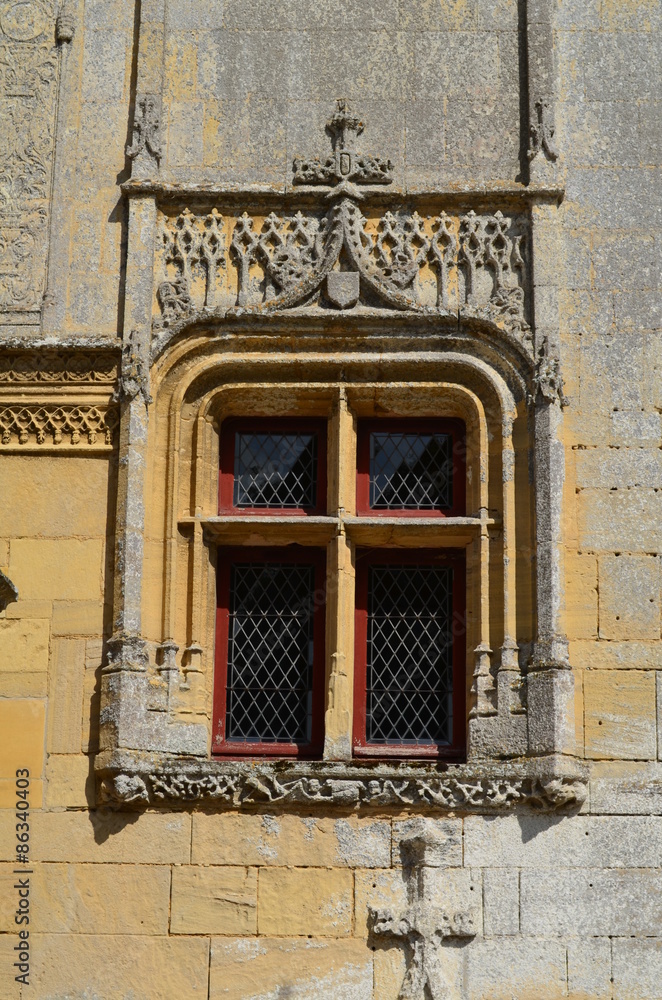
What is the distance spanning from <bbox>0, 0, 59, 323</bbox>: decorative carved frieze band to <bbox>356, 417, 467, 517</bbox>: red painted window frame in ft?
6.58

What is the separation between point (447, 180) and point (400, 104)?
56 centimetres

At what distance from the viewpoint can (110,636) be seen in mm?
8672

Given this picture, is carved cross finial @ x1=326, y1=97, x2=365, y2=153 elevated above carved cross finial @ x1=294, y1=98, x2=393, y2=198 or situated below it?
above

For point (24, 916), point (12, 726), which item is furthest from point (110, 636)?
point (24, 916)

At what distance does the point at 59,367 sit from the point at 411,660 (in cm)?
254

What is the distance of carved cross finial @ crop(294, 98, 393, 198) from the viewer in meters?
9.28

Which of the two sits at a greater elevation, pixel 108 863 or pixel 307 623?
pixel 307 623

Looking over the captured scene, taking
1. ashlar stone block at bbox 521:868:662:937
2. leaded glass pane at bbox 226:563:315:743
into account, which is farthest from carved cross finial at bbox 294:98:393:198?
ashlar stone block at bbox 521:868:662:937

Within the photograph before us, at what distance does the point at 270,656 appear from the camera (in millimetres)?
8914

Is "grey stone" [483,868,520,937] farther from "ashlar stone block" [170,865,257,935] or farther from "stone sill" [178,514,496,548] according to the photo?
"stone sill" [178,514,496,548]

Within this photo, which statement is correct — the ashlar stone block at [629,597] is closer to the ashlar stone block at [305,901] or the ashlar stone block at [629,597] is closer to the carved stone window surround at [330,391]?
the carved stone window surround at [330,391]

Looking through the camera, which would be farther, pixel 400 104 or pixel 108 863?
pixel 400 104

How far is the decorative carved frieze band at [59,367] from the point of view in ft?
29.8

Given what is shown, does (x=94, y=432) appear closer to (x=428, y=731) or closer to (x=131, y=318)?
(x=131, y=318)
